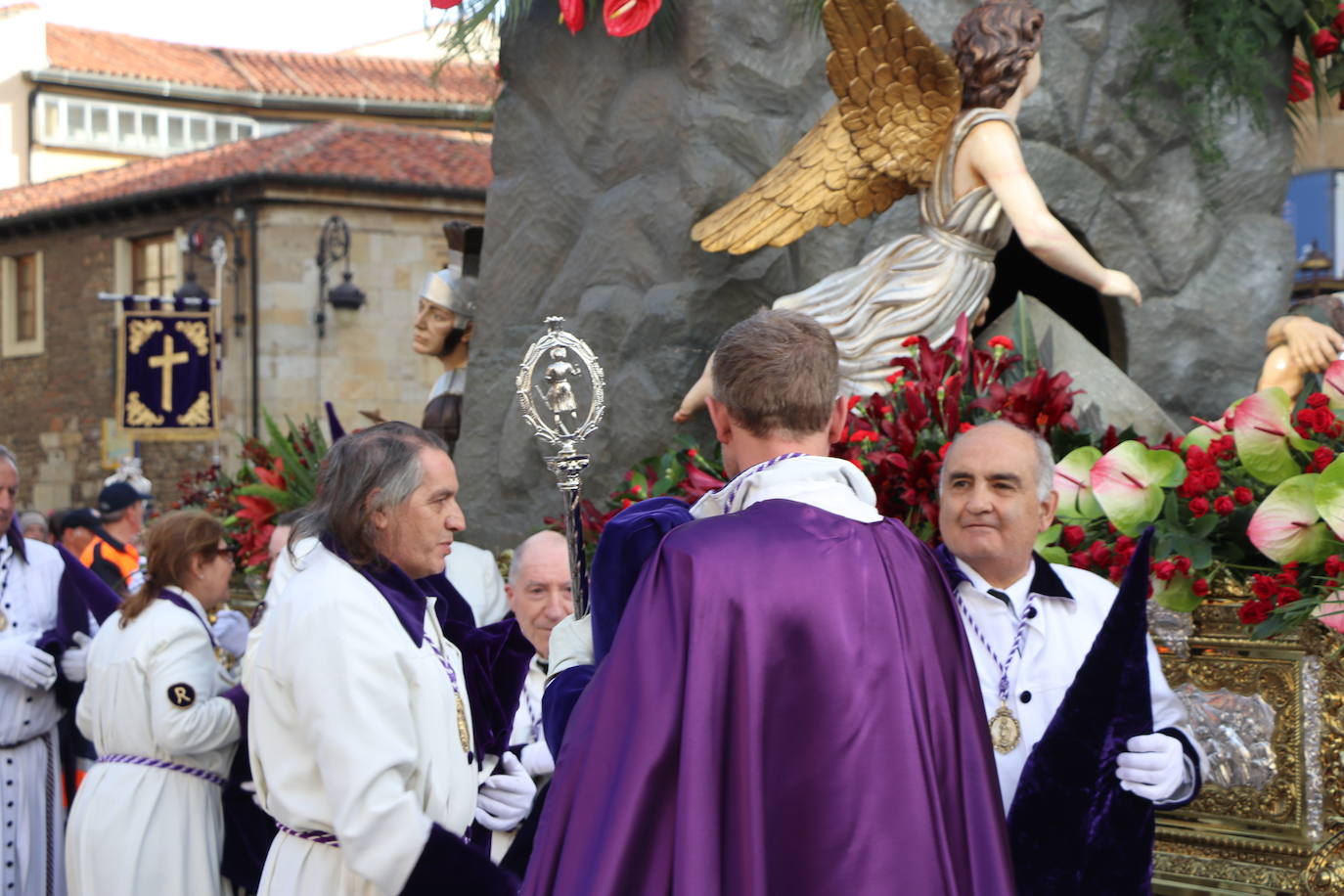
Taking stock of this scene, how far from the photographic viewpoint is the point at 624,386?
706 cm

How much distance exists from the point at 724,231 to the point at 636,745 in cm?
422

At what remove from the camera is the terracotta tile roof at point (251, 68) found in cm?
2689

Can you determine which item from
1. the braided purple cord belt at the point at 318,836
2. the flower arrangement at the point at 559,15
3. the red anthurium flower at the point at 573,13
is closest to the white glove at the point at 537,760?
the braided purple cord belt at the point at 318,836

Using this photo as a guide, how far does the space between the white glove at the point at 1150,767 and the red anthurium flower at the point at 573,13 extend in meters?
4.93

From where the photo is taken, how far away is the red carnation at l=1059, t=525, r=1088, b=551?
4.18 meters

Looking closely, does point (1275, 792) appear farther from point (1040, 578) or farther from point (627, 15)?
point (627, 15)

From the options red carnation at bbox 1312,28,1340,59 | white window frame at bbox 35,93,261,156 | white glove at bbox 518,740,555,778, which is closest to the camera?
white glove at bbox 518,740,555,778

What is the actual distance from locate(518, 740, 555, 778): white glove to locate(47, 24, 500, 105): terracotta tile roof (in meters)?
23.2

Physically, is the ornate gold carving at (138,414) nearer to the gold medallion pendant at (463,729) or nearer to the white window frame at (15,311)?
the white window frame at (15,311)

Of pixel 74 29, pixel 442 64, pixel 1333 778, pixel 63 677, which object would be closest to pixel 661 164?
pixel 442 64

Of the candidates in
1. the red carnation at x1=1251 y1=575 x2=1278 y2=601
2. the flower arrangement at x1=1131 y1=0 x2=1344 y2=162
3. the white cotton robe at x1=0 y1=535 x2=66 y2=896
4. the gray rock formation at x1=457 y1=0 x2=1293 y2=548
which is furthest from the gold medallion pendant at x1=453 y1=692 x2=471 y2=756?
the flower arrangement at x1=1131 y1=0 x2=1344 y2=162

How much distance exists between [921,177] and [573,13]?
2.07 metres

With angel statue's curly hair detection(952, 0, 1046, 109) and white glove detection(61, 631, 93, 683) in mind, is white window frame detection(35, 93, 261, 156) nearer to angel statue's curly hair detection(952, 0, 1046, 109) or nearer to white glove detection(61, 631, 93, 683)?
white glove detection(61, 631, 93, 683)

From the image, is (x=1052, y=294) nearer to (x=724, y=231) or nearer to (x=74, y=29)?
(x=724, y=231)
